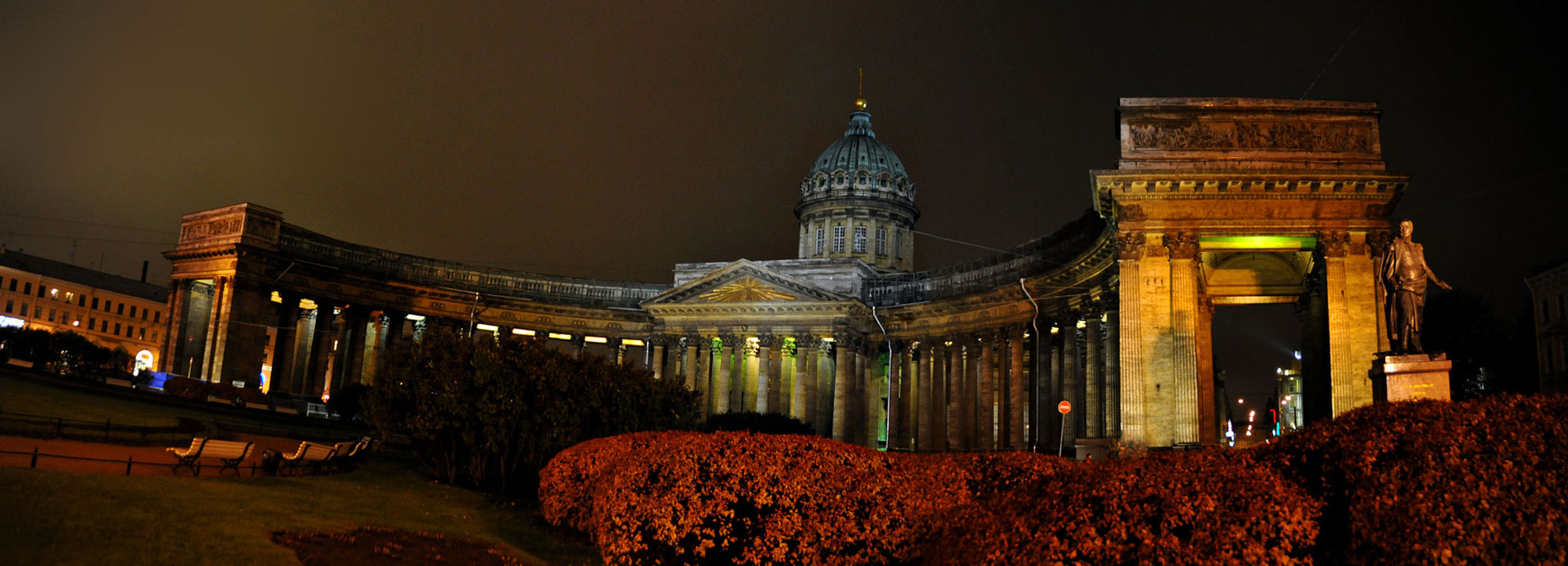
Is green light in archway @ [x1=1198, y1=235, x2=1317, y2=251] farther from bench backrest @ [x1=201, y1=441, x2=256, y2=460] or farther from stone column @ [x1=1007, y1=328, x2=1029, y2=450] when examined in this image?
bench backrest @ [x1=201, y1=441, x2=256, y2=460]

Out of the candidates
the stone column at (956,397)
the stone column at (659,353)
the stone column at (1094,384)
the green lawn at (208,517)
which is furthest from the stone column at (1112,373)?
the stone column at (659,353)

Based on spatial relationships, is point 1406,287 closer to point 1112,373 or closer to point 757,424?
point 1112,373

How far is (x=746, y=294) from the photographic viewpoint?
63562 millimetres

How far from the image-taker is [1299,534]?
1120 cm

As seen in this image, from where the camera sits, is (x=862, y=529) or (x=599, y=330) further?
(x=599, y=330)

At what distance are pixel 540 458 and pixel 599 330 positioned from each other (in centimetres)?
4082

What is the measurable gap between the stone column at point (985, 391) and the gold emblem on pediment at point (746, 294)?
1291 centimetres

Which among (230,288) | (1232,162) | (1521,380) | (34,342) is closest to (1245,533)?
(1232,162)

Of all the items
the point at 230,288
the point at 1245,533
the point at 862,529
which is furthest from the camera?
the point at 230,288

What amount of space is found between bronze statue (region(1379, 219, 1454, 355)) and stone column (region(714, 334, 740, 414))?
150 feet

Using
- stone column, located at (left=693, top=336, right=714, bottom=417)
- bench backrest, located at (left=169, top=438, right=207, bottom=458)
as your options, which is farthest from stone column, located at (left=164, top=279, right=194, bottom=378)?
bench backrest, located at (left=169, top=438, right=207, bottom=458)

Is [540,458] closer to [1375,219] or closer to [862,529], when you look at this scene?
[862,529]

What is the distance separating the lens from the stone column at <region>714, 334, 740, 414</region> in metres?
63.8

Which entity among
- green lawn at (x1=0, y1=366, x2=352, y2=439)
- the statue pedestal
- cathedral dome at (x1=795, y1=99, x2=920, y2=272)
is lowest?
green lawn at (x1=0, y1=366, x2=352, y2=439)
